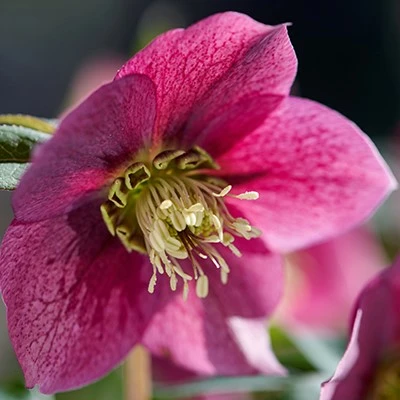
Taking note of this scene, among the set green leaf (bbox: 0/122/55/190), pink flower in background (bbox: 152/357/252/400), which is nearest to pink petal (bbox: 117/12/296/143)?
green leaf (bbox: 0/122/55/190)

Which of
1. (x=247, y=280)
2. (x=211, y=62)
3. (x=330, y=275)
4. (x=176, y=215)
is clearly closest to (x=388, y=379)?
(x=247, y=280)

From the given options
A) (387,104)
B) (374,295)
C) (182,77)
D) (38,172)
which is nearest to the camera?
(38,172)

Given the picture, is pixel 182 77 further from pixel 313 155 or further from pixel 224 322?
pixel 224 322

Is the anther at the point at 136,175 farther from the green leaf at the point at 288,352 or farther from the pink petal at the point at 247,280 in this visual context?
the green leaf at the point at 288,352

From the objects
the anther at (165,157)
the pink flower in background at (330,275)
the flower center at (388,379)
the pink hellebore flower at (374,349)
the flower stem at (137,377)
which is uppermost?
the anther at (165,157)

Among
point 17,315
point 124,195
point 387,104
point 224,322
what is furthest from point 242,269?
point 387,104

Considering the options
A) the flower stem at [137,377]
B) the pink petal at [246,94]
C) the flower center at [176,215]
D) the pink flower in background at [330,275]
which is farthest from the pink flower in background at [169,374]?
the pink flower in background at [330,275]

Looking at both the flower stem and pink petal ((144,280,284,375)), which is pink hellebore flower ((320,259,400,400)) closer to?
pink petal ((144,280,284,375))
